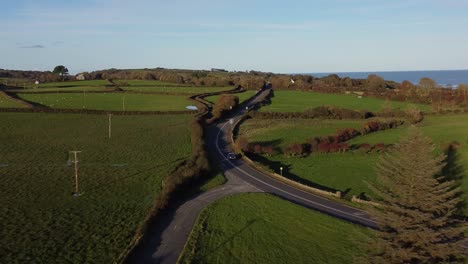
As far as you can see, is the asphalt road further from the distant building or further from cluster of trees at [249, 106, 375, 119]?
the distant building

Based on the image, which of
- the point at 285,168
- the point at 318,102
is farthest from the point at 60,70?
the point at 285,168

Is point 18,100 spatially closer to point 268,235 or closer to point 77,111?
point 77,111

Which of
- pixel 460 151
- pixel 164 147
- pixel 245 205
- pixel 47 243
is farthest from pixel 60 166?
pixel 460 151

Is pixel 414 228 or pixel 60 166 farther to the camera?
pixel 60 166

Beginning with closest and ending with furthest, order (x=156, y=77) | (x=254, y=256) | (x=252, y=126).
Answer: (x=254, y=256) → (x=252, y=126) → (x=156, y=77)

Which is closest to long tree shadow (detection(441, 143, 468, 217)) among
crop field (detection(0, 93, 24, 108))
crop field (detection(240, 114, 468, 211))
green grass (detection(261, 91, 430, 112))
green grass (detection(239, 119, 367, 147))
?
crop field (detection(240, 114, 468, 211))

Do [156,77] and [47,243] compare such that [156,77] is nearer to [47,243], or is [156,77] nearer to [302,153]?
[302,153]

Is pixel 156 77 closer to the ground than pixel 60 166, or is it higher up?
higher up

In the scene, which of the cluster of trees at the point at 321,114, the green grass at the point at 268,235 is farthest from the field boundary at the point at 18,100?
the green grass at the point at 268,235
